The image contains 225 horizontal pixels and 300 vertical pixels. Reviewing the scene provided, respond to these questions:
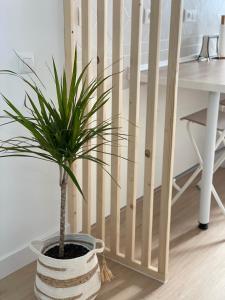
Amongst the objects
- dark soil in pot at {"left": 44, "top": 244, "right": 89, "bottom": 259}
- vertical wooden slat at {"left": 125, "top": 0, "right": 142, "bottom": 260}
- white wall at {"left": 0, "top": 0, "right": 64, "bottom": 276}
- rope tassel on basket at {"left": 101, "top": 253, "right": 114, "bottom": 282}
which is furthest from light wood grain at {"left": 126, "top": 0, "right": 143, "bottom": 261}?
white wall at {"left": 0, "top": 0, "right": 64, "bottom": 276}

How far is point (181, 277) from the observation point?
6.74 feet

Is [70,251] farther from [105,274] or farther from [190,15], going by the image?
[190,15]

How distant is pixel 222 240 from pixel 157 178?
0.75 metres

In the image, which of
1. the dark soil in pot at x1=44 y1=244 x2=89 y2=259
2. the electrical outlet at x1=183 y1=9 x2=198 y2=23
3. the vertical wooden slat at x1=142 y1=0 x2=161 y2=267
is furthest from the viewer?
the electrical outlet at x1=183 y1=9 x2=198 y2=23

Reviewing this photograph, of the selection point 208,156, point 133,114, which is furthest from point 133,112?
point 208,156

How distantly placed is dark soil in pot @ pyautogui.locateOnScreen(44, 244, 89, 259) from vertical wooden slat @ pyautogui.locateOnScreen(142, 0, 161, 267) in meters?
0.34

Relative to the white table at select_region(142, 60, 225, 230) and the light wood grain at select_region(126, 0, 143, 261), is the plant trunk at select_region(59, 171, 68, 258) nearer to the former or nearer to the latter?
the light wood grain at select_region(126, 0, 143, 261)

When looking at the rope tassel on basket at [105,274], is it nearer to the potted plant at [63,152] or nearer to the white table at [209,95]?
the potted plant at [63,152]

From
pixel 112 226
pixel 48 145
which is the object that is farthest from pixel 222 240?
pixel 48 145

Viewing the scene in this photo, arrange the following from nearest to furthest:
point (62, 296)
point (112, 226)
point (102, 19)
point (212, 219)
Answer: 1. point (62, 296)
2. point (102, 19)
3. point (112, 226)
4. point (212, 219)

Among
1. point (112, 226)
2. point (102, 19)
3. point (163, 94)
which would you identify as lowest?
point (112, 226)

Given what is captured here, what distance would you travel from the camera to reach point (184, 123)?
3168 mm

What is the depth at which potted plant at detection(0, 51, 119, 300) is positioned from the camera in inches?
61.7

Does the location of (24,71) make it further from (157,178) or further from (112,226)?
(157,178)
